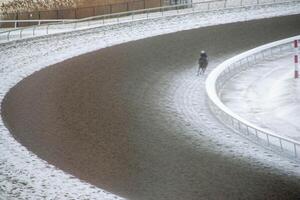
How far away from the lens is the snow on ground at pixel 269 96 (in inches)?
714

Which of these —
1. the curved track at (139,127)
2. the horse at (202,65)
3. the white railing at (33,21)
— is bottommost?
the curved track at (139,127)

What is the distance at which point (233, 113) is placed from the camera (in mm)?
17922

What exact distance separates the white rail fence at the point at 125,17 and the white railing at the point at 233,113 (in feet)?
28.8

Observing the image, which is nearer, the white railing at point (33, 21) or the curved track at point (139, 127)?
the curved track at point (139, 127)

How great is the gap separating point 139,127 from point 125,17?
18.3 m

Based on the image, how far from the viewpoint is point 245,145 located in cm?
1639

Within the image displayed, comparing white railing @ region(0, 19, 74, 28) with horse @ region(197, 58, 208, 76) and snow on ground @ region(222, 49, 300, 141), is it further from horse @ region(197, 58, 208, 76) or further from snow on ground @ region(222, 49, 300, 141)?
snow on ground @ region(222, 49, 300, 141)

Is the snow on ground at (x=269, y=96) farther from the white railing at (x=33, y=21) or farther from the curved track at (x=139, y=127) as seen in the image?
the white railing at (x=33, y=21)

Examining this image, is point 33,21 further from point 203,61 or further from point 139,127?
point 139,127

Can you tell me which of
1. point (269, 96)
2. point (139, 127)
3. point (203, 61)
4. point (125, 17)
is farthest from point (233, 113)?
point (125, 17)

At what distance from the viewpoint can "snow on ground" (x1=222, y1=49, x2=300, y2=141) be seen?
1814 centimetres

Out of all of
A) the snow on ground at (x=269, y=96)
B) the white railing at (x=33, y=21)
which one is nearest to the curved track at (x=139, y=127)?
the snow on ground at (x=269, y=96)

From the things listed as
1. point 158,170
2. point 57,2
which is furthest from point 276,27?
point 158,170

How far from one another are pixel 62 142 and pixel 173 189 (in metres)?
4.16
